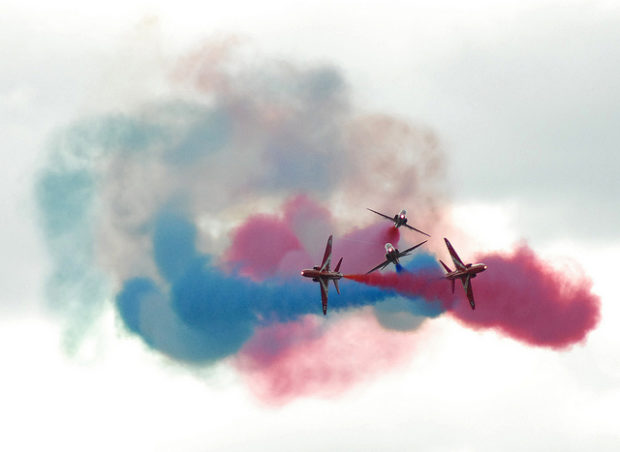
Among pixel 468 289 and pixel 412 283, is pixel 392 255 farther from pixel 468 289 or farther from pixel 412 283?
pixel 468 289

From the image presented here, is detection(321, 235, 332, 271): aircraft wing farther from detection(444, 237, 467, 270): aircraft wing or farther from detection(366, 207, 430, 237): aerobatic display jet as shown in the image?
detection(444, 237, 467, 270): aircraft wing

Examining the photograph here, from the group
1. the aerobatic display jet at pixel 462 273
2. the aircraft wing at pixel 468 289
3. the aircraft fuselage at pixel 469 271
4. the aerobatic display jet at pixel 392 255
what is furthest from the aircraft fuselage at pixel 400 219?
the aircraft wing at pixel 468 289

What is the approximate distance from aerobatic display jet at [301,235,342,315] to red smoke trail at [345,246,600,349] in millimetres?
11196

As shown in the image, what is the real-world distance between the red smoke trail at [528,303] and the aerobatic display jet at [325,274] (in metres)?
11.2

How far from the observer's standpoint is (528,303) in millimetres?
148500

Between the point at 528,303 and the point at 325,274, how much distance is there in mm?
21182

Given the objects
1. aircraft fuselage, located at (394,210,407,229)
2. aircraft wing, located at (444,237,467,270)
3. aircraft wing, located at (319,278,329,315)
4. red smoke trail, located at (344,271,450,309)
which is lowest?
aircraft wing, located at (319,278,329,315)

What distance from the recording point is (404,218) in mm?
148125

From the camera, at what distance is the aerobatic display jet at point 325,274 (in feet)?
453

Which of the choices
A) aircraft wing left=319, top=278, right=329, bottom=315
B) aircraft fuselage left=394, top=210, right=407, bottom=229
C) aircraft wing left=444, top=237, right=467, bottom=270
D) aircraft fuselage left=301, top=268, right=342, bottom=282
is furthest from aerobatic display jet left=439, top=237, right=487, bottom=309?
aircraft wing left=319, top=278, right=329, bottom=315

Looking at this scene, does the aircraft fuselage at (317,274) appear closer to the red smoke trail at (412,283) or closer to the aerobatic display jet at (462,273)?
the red smoke trail at (412,283)

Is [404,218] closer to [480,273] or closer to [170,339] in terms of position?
[480,273]

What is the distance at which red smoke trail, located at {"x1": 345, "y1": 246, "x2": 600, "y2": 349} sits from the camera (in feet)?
484

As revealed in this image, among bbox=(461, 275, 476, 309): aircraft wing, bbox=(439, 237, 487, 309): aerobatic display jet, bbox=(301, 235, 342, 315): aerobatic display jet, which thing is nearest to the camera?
bbox=(301, 235, 342, 315): aerobatic display jet
